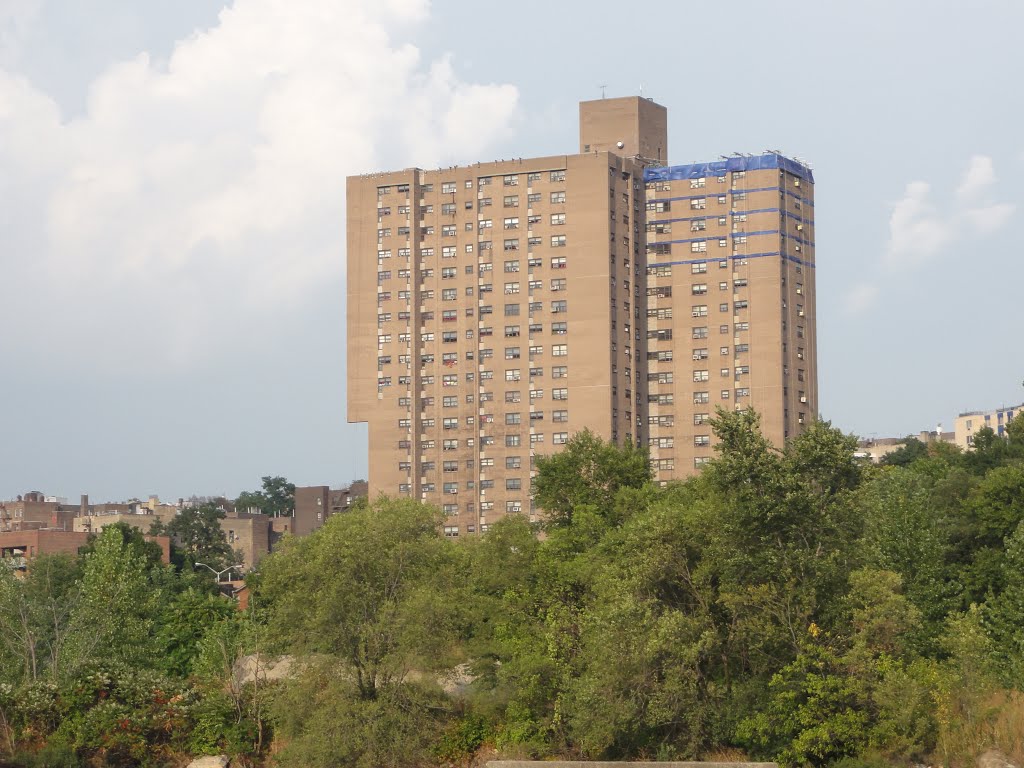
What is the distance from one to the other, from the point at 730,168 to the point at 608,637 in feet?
319

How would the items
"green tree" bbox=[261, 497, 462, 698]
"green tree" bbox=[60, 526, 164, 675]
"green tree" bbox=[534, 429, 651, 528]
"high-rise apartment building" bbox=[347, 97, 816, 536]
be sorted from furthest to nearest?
1. "high-rise apartment building" bbox=[347, 97, 816, 536]
2. "green tree" bbox=[60, 526, 164, 675]
3. "green tree" bbox=[534, 429, 651, 528]
4. "green tree" bbox=[261, 497, 462, 698]

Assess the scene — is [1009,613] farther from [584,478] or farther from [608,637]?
[584,478]

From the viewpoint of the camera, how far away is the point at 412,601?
74.4 m

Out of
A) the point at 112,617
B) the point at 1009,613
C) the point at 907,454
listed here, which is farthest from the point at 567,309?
the point at 1009,613

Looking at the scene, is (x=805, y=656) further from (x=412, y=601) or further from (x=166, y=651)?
(x=166, y=651)

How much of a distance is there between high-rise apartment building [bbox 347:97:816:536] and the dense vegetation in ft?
201

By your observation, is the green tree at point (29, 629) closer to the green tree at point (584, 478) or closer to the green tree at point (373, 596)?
the green tree at point (373, 596)

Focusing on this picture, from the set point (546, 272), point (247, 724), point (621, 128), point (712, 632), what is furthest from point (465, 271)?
point (712, 632)

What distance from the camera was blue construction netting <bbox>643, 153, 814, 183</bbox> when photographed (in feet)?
510

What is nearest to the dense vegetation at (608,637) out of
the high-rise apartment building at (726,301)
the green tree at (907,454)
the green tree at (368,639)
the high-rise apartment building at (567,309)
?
the green tree at (368,639)

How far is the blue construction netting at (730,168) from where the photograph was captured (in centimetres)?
15550

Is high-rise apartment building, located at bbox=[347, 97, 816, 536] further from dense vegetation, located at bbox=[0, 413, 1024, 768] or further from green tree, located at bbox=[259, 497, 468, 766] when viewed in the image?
green tree, located at bbox=[259, 497, 468, 766]

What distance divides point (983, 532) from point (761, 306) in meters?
74.7

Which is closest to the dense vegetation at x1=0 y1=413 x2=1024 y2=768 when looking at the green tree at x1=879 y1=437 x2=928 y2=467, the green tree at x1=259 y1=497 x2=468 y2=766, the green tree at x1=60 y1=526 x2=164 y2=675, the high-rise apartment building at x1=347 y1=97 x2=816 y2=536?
the green tree at x1=259 y1=497 x2=468 y2=766
